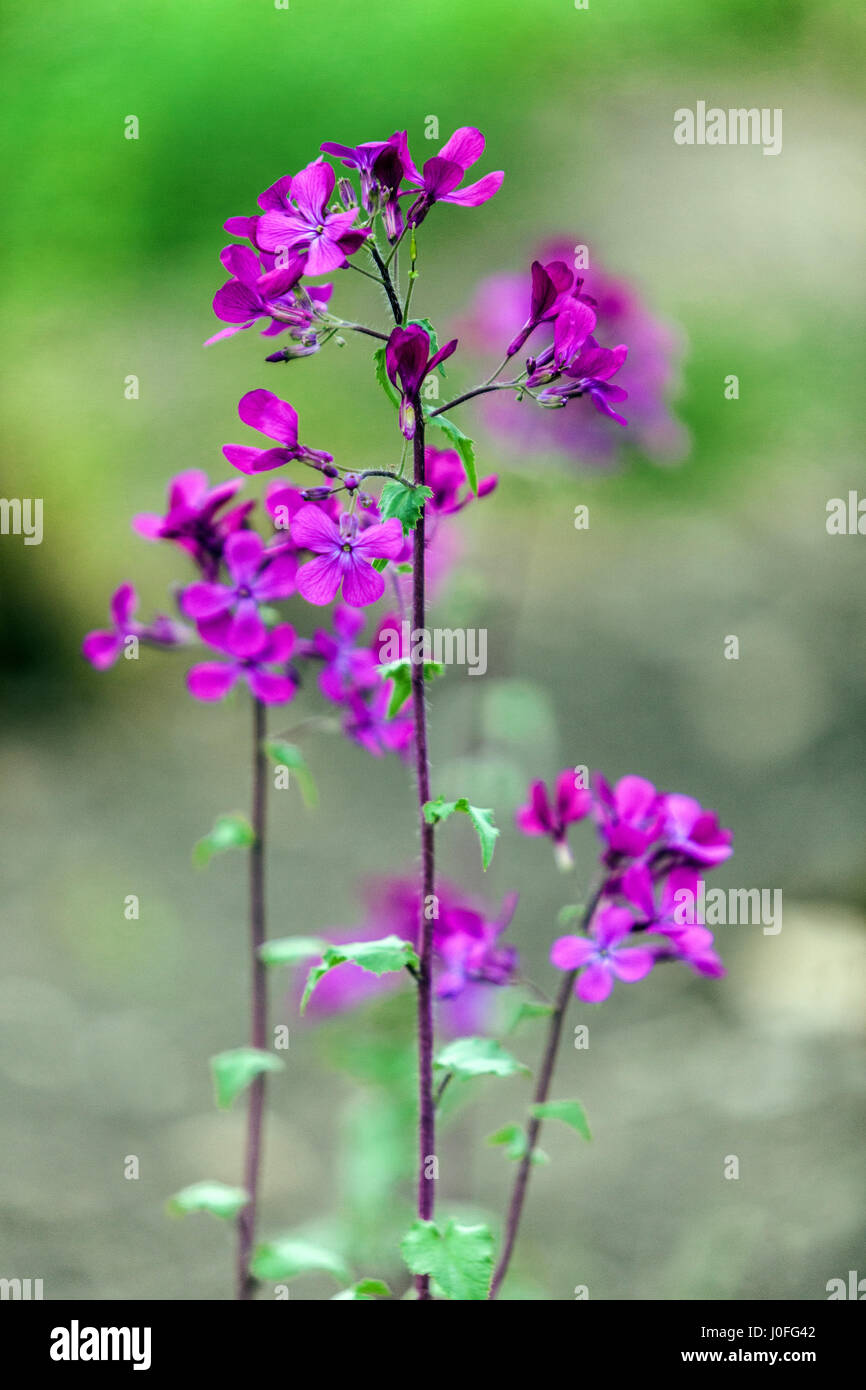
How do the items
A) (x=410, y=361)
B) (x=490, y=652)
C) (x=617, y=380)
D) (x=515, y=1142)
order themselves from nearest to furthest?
(x=410, y=361) → (x=515, y=1142) → (x=617, y=380) → (x=490, y=652)

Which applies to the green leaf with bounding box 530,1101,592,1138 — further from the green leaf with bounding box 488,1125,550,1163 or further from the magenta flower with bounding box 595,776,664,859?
the magenta flower with bounding box 595,776,664,859

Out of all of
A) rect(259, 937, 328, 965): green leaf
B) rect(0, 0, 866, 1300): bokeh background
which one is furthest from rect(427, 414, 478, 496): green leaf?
rect(0, 0, 866, 1300): bokeh background

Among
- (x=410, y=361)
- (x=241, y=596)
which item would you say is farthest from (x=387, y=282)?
(x=241, y=596)

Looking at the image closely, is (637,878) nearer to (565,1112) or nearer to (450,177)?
(565,1112)

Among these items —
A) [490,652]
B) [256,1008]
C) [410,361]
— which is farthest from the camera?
[490,652]

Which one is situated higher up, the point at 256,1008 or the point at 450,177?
the point at 450,177

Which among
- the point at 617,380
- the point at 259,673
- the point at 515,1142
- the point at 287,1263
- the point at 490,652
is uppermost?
the point at 617,380

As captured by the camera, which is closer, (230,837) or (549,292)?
(549,292)
